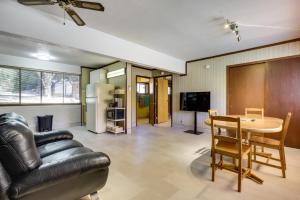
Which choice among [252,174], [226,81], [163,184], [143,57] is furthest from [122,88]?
[252,174]

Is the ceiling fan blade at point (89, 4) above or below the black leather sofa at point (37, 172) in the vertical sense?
above

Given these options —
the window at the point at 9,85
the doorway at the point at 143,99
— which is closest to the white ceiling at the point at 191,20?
the window at the point at 9,85

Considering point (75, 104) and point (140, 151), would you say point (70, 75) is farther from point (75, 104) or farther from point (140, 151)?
point (140, 151)

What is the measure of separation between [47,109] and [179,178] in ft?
17.9

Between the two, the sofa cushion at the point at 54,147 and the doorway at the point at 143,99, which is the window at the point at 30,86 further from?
the doorway at the point at 143,99

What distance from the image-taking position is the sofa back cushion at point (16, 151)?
127 cm

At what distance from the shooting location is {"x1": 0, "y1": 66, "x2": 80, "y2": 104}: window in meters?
5.07

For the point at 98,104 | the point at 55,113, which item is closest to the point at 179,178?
the point at 98,104

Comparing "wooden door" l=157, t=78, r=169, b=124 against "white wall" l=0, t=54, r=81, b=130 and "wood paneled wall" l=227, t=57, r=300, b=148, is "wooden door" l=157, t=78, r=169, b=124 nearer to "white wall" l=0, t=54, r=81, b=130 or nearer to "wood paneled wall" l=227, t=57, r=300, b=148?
"wood paneled wall" l=227, t=57, r=300, b=148

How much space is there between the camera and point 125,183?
2.26m

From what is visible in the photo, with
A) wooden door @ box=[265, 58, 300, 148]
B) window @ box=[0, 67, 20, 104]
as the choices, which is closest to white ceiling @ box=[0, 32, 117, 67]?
window @ box=[0, 67, 20, 104]

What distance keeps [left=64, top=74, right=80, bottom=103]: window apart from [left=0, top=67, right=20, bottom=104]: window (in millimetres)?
1496

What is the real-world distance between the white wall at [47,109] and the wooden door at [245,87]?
5.76m

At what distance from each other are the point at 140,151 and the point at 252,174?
82.3 inches
